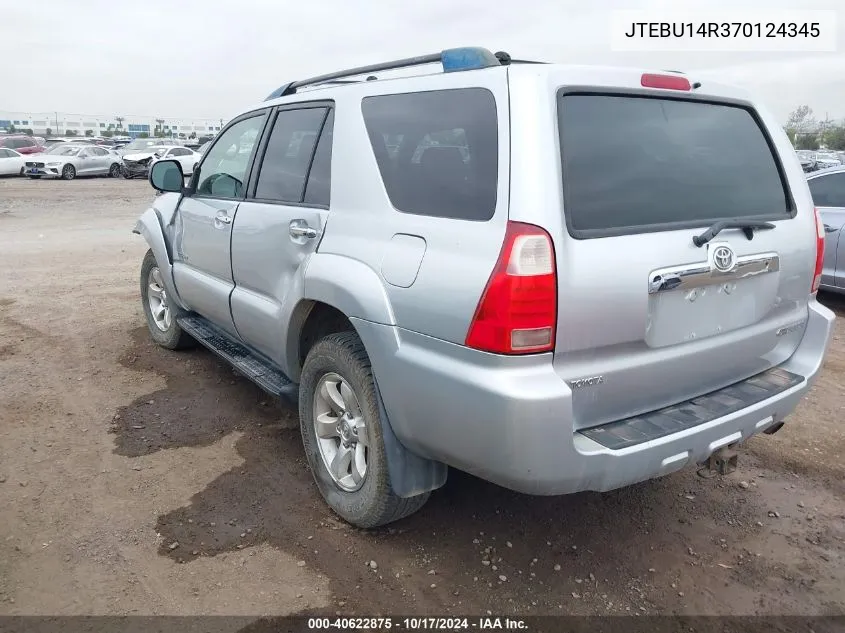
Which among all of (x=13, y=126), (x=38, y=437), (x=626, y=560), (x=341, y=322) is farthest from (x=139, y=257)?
(x=13, y=126)

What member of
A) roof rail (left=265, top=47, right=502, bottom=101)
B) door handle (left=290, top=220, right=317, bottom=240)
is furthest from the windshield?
door handle (left=290, top=220, right=317, bottom=240)

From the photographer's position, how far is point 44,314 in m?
6.68

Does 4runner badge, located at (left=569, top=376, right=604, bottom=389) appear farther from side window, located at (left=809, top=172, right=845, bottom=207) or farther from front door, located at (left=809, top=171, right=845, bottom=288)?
side window, located at (left=809, top=172, right=845, bottom=207)

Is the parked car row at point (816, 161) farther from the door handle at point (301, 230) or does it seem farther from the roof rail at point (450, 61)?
the door handle at point (301, 230)

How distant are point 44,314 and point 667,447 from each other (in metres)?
6.22

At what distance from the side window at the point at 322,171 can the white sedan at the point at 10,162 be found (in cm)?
2944

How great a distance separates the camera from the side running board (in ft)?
11.9

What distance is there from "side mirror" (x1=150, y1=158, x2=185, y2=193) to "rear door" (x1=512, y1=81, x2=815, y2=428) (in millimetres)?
3281

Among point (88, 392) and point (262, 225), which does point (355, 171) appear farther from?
point (88, 392)

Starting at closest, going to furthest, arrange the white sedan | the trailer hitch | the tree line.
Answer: the trailer hitch
the white sedan
the tree line

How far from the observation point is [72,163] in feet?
91.0

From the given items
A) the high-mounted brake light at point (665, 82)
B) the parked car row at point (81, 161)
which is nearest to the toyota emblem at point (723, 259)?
the high-mounted brake light at point (665, 82)

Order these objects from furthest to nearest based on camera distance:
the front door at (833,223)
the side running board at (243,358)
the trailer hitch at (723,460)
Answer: the front door at (833,223), the side running board at (243,358), the trailer hitch at (723,460)

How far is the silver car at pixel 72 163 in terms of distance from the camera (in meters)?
27.3
